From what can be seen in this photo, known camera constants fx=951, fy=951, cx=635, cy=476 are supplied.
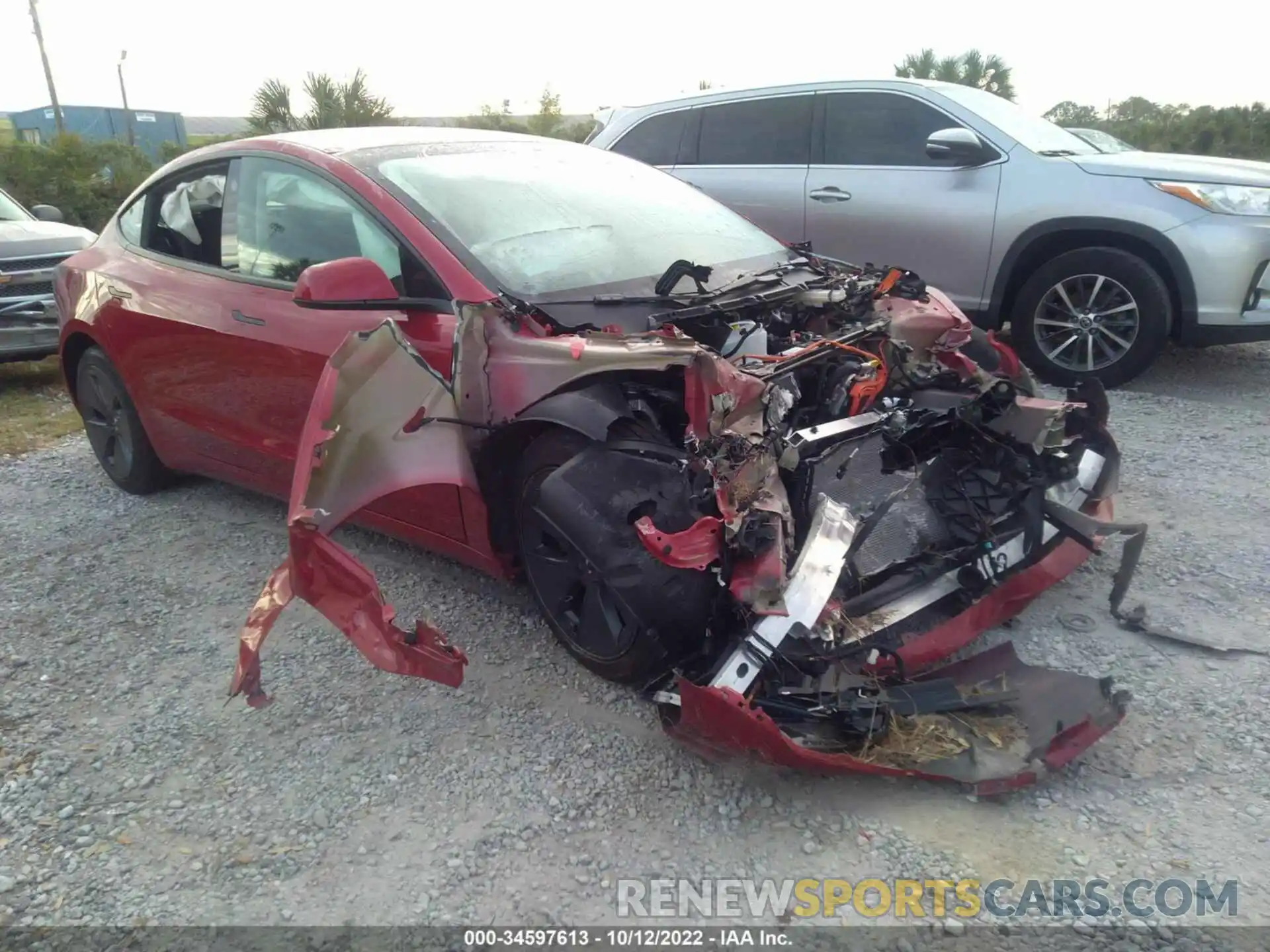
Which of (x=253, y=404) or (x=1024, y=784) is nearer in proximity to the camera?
(x=1024, y=784)

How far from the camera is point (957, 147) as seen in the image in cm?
566

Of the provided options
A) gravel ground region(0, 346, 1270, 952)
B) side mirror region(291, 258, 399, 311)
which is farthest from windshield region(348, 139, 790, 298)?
gravel ground region(0, 346, 1270, 952)

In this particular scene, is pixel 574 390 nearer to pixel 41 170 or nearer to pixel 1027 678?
pixel 1027 678

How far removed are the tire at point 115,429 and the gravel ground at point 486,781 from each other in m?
0.90

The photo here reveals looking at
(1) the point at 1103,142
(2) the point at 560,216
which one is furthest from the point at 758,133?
(2) the point at 560,216

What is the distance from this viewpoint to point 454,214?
3.30 meters

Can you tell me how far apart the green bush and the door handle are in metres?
11.0

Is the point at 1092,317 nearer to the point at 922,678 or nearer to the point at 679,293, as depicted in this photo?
the point at 679,293

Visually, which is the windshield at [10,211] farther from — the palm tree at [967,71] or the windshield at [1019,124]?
the palm tree at [967,71]

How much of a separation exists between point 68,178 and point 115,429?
36.0ft

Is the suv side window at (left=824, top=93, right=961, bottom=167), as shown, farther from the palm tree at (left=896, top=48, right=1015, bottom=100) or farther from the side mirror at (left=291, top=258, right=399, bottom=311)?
the palm tree at (left=896, top=48, right=1015, bottom=100)

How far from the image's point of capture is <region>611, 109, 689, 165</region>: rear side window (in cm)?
713

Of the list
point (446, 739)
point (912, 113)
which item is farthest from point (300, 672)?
point (912, 113)

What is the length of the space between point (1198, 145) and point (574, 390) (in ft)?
83.7
